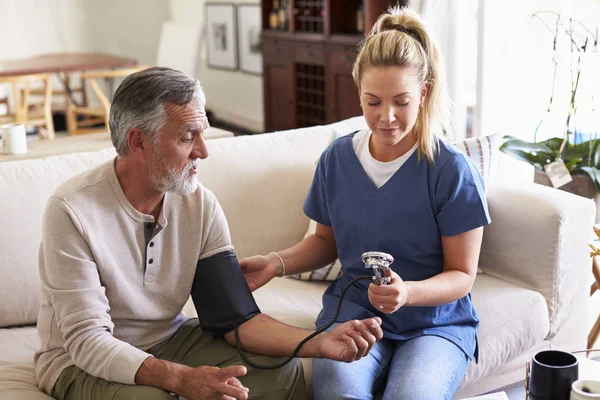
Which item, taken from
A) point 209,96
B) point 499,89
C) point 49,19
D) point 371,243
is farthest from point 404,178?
point 49,19

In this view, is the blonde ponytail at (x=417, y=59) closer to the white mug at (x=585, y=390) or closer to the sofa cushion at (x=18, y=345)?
the white mug at (x=585, y=390)

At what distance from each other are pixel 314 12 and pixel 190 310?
352cm

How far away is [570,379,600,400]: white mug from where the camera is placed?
4.25 feet

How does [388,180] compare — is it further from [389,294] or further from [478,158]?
[478,158]

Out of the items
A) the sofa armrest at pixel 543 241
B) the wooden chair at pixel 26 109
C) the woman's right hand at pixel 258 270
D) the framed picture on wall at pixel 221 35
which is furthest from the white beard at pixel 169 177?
the framed picture on wall at pixel 221 35

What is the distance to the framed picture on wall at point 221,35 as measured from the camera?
6.71m

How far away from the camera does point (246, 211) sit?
235 cm

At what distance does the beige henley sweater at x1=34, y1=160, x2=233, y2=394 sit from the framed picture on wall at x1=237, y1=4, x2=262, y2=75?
4695 mm

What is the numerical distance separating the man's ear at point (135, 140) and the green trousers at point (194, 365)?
1.47ft

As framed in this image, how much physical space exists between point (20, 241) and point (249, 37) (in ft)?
15.3

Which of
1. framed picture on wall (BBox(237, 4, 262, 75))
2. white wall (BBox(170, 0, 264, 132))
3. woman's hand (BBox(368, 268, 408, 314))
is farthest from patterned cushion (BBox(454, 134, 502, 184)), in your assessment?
white wall (BBox(170, 0, 264, 132))

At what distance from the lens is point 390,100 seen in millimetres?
1712

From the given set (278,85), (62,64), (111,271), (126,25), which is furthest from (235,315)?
(126,25)

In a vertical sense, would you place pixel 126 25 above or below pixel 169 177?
above
